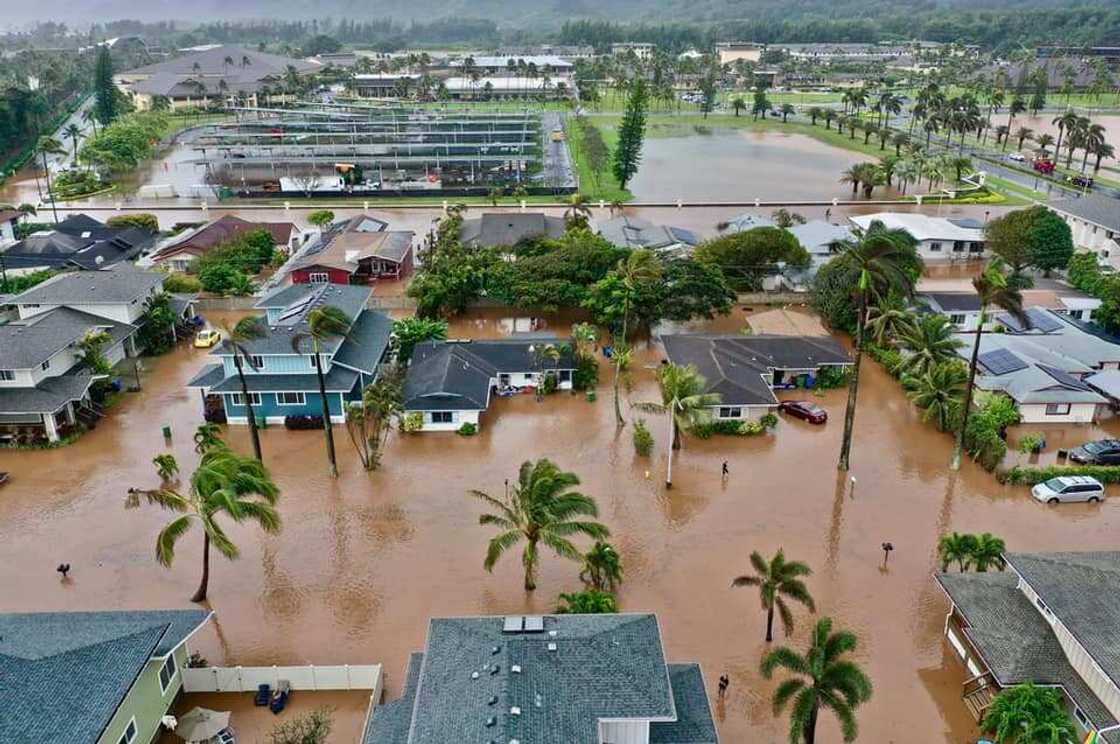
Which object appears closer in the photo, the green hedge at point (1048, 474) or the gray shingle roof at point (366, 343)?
the green hedge at point (1048, 474)

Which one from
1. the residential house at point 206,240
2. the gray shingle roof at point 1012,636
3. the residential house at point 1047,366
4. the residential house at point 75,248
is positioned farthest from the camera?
the residential house at point 206,240

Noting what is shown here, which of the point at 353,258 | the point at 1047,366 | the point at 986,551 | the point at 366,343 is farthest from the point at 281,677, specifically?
the point at 353,258

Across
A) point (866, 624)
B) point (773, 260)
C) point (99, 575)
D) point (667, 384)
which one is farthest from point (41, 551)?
point (773, 260)

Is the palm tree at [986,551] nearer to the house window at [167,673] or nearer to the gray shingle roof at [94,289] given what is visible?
the house window at [167,673]

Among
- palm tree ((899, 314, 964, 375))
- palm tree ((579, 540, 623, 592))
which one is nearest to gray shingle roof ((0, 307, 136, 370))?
palm tree ((579, 540, 623, 592))

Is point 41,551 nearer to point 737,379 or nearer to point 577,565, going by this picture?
point 577,565

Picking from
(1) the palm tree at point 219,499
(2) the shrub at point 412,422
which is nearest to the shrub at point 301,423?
(2) the shrub at point 412,422
